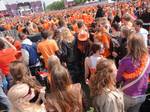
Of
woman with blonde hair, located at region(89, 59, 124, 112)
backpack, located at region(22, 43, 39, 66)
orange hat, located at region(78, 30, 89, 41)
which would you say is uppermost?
woman with blonde hair, located at region(89, 59, 124, 112)

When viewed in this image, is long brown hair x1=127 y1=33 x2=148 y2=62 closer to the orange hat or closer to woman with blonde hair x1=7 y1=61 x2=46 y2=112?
woman with blonde hair x1=7 y1=61 x2=46 y2=112

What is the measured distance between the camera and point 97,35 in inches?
312

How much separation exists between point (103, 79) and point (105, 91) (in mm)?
147

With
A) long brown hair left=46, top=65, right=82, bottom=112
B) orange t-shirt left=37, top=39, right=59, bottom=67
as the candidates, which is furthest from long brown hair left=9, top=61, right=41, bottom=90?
orange t-shirt left=37, top=39, right=59, bottom=67

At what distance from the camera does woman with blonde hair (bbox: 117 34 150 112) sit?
454 centimetres

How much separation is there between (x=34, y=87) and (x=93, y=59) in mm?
2196

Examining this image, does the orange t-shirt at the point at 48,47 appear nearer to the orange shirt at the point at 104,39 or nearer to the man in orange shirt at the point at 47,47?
the man in orange shirt at the point at 47,47

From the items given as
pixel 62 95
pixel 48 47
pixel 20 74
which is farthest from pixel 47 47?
pixel 62 95

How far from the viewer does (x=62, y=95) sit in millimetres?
3836

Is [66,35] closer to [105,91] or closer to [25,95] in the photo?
[105,91]

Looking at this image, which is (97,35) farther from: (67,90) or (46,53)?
(67,90)

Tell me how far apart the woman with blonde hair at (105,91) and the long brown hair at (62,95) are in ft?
0.92

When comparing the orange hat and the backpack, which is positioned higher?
the orange hat

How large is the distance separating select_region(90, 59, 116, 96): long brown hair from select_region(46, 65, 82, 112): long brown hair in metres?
0.34
